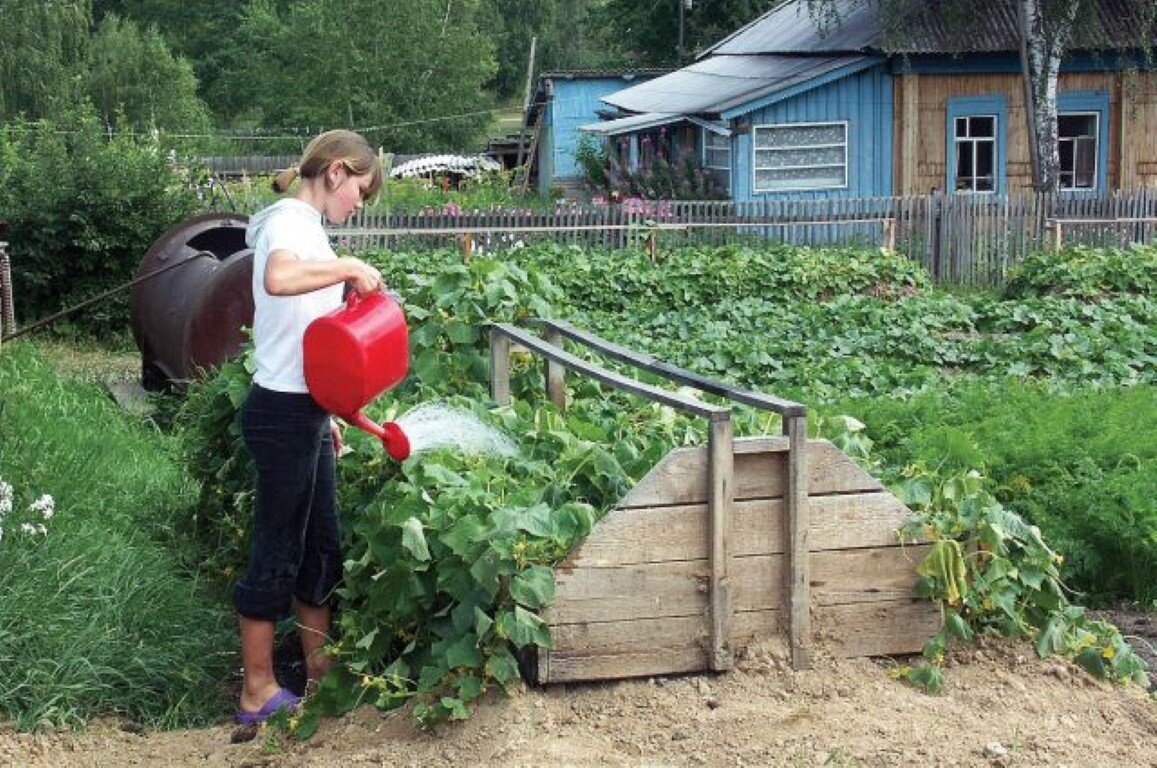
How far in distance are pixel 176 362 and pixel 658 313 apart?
4597 mm

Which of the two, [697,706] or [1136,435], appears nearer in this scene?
[697,706]

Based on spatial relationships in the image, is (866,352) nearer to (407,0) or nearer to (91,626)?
(91,626)

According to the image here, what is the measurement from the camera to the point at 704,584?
477cm

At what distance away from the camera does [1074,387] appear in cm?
1073

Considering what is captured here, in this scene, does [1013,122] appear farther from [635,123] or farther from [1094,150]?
[635,123]

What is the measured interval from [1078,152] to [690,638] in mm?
25071

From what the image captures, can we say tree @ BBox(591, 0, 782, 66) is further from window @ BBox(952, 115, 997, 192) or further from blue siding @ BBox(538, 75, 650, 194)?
window @ BBox(952, 115, 997, 192)

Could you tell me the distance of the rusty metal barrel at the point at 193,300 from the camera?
38.2 feet

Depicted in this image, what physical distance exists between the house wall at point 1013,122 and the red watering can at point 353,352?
903 inches

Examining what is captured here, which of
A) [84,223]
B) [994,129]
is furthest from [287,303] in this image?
[994,129]

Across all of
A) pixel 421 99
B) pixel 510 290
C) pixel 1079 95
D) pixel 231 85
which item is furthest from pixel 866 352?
pixel 231 85

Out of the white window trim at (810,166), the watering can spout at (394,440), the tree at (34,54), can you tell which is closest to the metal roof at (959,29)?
the white window trim at (810,166)

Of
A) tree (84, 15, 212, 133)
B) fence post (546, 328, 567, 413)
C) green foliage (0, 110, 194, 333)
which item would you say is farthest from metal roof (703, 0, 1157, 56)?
tree (84, 15, 212, 133)

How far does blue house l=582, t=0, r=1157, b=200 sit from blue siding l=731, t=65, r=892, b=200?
0.02m
